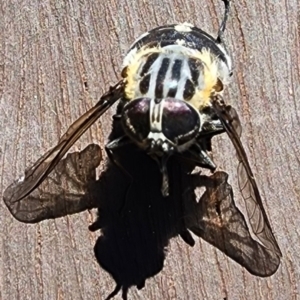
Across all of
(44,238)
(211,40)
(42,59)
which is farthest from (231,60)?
(44,238)

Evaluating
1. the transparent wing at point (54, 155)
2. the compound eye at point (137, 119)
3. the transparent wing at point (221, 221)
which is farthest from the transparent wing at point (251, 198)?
the transparent wing at point (54, 155)

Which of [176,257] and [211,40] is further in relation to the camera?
[211,40]

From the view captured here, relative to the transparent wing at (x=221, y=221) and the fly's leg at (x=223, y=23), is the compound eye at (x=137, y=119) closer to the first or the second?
the transparent wing at (x=221, y=221)

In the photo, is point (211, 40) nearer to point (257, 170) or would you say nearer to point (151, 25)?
point (151, 25)

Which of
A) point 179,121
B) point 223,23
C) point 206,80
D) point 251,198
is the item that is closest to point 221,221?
point 251,198

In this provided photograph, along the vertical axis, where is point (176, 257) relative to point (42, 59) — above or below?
below

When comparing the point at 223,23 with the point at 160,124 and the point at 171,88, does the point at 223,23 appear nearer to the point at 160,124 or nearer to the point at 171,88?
the point at 171,88
